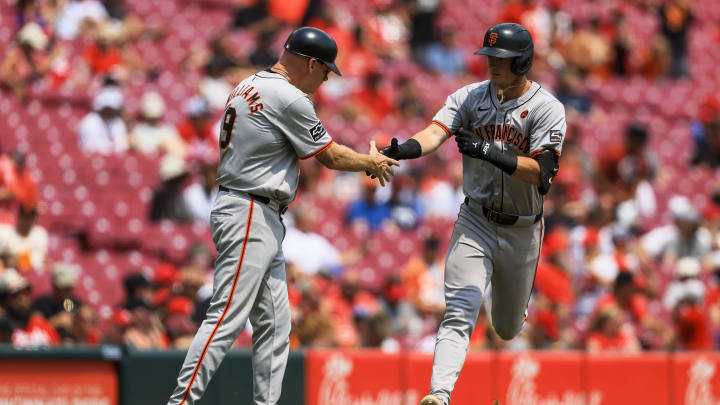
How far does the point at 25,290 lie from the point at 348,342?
287cm

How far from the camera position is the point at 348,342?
937cm

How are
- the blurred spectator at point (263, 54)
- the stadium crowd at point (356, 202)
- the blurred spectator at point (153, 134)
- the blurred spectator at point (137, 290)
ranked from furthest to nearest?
the blurred spectator at point (263, 54) → the blurred spectator at point (153, 134) → the stadium crowd at point (356, 202) → the blurred spectator at point (137, 290)

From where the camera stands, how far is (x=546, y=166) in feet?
18.1

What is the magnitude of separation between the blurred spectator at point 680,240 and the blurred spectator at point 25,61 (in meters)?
6.78

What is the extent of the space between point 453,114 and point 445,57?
9531mm

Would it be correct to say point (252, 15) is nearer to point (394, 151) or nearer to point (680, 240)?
point (680, 240)

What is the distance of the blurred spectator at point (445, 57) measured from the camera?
49.7 feet

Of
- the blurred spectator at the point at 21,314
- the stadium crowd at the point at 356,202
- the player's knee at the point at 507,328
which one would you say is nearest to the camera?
the player's knee at the point at 507,328

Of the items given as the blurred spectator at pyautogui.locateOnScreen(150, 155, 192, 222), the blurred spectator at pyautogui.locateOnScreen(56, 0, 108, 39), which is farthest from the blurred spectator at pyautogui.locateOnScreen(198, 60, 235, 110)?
the blurred spectator at pyautogui.locateOnScreen(150, 155, 192, 222)

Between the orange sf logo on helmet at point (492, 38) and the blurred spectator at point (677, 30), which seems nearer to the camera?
the orange sf logo on helmet at point (492, 38)

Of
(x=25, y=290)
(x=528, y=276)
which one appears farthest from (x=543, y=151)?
(x=25, y=290)

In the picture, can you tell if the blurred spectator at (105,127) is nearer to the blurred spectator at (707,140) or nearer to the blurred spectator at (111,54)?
the blurred spectator at (111,54)

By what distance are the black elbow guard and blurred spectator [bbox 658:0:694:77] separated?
13005mm

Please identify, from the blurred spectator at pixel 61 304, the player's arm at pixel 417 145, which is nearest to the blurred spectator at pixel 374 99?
the blurred spectator at pixel 61 304
